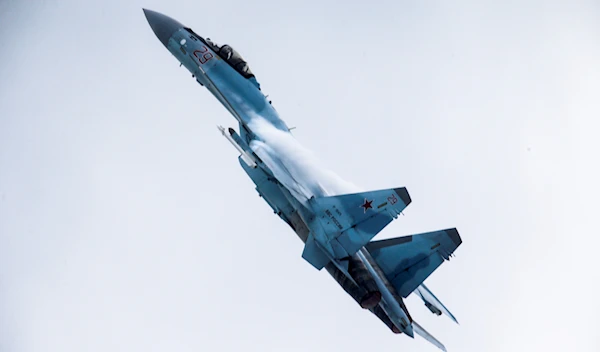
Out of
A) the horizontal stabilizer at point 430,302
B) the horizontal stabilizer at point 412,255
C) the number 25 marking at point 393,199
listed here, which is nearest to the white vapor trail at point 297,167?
the horizontal stabilizer at point 412,255

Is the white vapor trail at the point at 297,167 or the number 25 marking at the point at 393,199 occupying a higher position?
the white vapor trail at the point at 297,167

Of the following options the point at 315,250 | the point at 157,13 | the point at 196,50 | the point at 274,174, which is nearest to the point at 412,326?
the point at 315,250

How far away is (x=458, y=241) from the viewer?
19812 millimetres

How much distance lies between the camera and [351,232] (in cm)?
1930

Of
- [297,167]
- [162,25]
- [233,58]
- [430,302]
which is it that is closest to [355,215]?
[297,167]

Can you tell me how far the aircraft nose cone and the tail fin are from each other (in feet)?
31.3

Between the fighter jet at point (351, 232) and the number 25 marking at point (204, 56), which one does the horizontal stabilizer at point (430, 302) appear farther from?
the number 25 marking at point (204, 56)

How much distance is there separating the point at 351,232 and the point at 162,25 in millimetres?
11502

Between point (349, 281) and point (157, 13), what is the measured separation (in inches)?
510

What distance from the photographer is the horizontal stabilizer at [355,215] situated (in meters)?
18.7

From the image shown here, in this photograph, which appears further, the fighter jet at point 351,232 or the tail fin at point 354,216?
the fighter jet at point 351,232

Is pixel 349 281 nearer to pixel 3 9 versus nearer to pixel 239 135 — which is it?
pixel 239 135

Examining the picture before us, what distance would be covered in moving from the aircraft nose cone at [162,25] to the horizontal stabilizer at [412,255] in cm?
1105

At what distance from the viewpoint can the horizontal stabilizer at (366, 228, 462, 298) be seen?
19.9m
